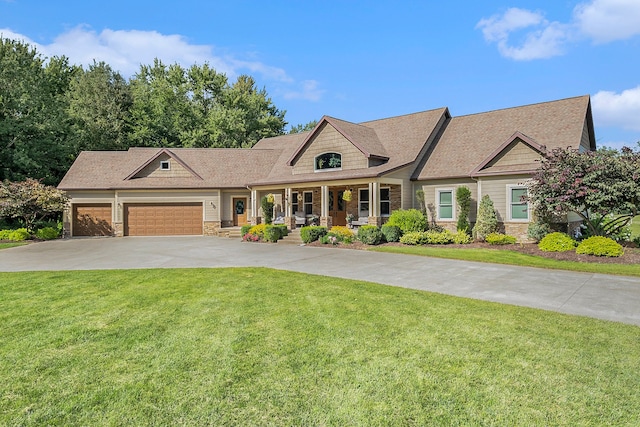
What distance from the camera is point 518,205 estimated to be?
53.6 ft

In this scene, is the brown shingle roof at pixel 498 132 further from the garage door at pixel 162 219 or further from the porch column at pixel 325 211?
the garage door at pixel 162 219

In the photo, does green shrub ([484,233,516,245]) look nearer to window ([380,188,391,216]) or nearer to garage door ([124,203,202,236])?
window ([380,188,391,216])

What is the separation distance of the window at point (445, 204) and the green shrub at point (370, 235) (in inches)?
154

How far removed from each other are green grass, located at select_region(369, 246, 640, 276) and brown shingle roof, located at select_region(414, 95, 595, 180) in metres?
5.43

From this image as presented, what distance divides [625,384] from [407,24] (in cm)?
1334

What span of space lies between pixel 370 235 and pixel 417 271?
6.59m

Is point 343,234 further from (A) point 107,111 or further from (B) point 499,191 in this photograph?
(A) point 107,111

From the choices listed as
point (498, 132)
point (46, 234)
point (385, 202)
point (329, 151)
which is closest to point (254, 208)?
point (329, 151)

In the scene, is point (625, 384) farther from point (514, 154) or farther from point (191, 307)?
point (514, 154)

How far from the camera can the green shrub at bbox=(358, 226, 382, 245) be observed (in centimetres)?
1677

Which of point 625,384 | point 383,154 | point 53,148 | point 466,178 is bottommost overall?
point 625,384

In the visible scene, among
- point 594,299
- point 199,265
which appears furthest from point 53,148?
point 594,299

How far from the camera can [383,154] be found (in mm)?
20688

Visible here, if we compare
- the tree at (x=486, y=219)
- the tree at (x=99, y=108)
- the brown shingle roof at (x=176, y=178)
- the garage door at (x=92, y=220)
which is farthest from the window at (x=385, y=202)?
the tree at (x=99, y=108)
